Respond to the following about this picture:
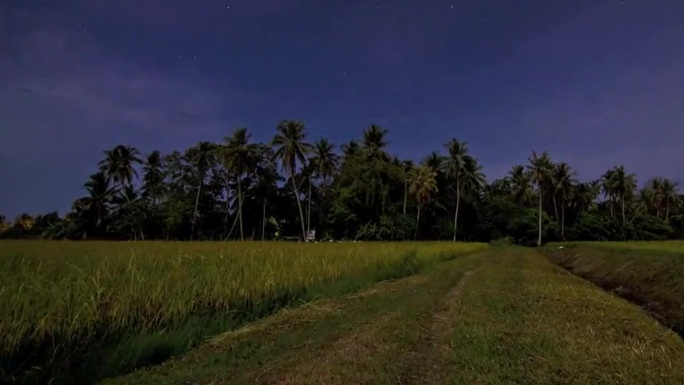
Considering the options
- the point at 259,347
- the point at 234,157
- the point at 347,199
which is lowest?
the point at 259,347

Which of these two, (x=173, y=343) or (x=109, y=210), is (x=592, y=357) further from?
(x=109, y=210)

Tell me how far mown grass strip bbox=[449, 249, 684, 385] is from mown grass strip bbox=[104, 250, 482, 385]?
0.81 metres

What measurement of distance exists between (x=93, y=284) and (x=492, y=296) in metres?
8.25

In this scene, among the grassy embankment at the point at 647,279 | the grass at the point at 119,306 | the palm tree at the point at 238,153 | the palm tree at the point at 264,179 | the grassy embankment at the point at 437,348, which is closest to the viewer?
the grass at the point at 119,306

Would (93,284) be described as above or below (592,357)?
above

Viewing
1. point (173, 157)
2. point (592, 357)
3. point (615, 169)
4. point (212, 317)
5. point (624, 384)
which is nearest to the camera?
point (624, 384)

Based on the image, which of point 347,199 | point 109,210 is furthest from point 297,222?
point 109,210

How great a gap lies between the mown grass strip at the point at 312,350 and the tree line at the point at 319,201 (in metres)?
40.6

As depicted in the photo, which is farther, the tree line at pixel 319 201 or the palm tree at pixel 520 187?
the palm tree at pixel 520 187

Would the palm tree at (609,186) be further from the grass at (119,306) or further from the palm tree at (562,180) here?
the grass at (119,306)

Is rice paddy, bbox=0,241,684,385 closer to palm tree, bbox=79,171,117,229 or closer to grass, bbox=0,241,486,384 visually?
grass, bbox=0,241,486,384

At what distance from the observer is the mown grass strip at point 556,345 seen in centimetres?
521

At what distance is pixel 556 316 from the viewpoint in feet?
27.9

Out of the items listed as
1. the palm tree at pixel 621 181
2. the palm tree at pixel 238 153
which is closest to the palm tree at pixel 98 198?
the palm tree at pixel 238 153
